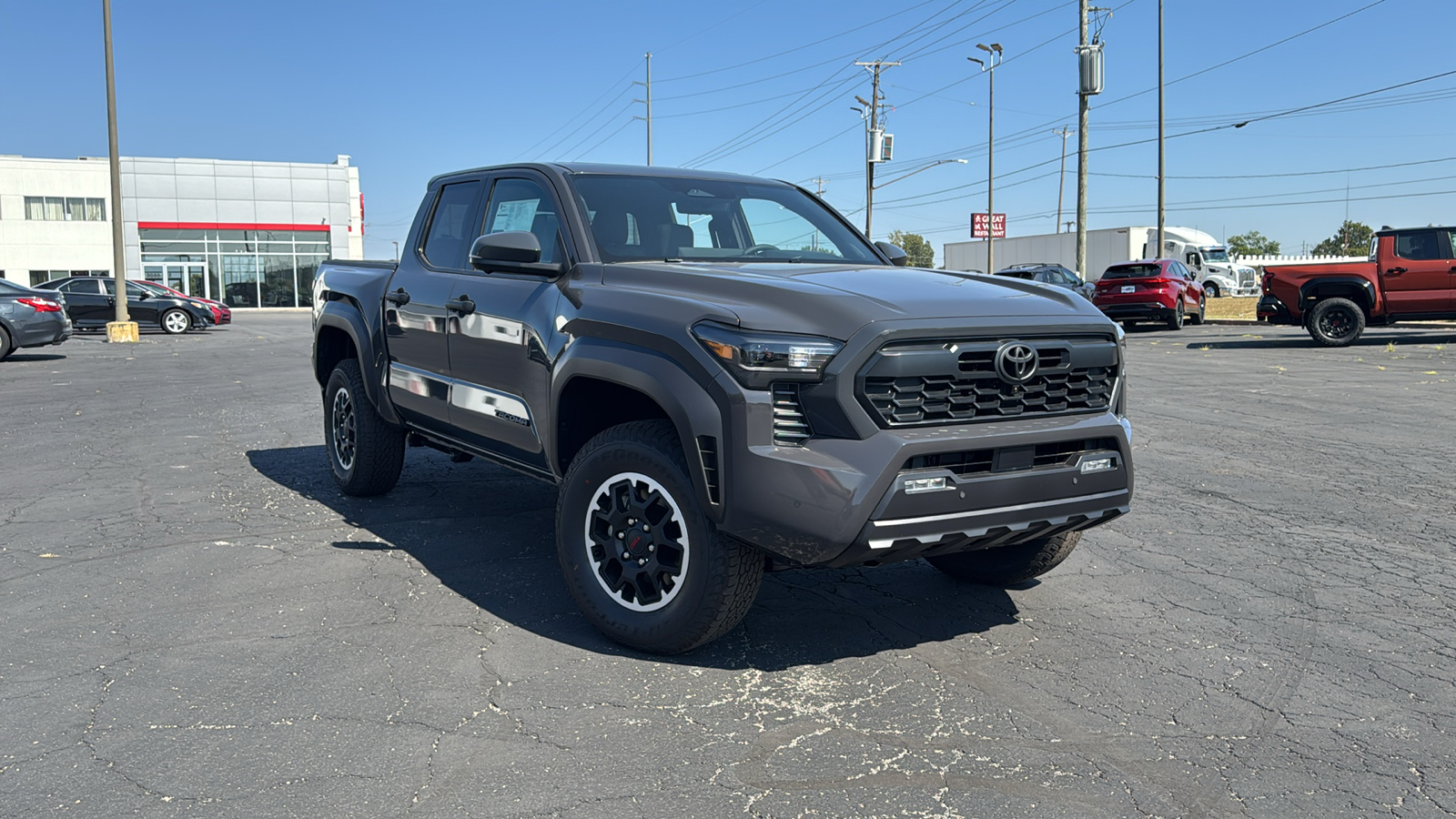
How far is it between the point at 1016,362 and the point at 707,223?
195cm

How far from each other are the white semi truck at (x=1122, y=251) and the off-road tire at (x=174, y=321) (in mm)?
30782

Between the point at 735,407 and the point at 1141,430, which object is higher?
the point at 735,407

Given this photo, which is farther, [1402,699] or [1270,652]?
[1270,652]

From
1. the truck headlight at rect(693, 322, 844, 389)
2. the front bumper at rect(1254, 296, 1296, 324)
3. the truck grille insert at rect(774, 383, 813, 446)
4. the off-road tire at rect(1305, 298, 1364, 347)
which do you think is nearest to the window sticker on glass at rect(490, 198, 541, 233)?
the truck headlight at rect(693, 322, 844, 389)

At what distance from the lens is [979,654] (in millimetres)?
4148

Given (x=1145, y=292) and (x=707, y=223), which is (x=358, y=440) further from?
(x=1145, y=292)

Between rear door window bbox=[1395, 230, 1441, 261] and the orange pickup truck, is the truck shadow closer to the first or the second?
the orange pickup truck

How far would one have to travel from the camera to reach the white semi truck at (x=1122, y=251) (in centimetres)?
4494

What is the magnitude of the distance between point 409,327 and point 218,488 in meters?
2.30

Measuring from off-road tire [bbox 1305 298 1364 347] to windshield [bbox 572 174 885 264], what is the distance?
1627cm

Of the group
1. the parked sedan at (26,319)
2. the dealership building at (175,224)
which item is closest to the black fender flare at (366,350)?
the parked sedan at (26,319)

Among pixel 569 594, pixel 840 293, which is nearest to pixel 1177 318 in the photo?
pixel 569 594

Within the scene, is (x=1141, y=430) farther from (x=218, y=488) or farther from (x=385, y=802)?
(x=385, y=802)

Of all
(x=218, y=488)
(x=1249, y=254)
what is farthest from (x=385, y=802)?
(x=1249, y=254)
